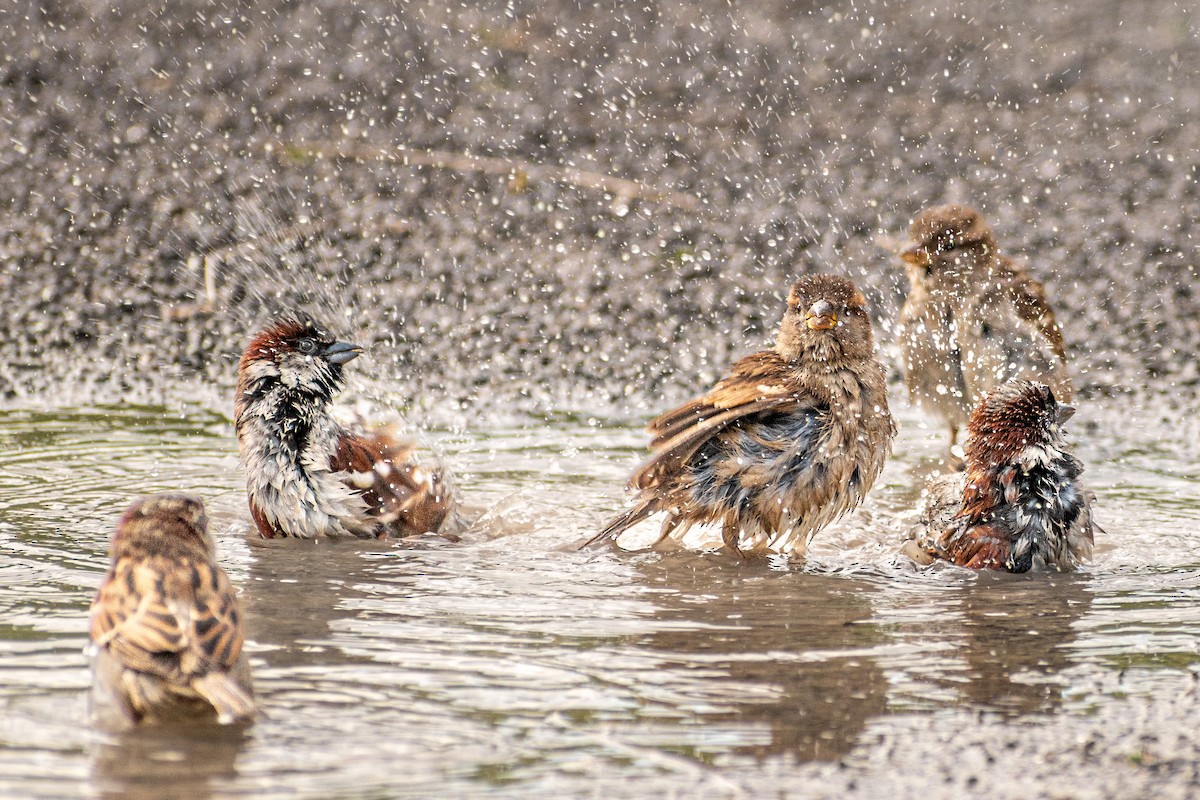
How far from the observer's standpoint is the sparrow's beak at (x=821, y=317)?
6.23 meters

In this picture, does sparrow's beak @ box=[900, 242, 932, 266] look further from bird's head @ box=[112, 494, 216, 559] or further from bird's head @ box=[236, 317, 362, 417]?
bird's head @ box=[112, 494, 216, 559]

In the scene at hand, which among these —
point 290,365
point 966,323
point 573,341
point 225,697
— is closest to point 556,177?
point 573,341

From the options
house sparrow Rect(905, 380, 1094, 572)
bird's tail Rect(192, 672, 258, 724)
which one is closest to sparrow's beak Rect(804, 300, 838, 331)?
house sparrow Rect(905, 380, 1094, 572)

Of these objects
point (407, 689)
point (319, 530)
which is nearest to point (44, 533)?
point (319, 530)

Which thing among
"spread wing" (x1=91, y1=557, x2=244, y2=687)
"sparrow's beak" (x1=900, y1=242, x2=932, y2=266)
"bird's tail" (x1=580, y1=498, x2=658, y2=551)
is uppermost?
"sparrow's beak" (x1=900, y1=242, x2=932, y2=266)

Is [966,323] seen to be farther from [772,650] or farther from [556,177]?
[556,177]

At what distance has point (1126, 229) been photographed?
34.4 ft

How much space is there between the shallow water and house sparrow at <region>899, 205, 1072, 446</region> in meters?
0.76

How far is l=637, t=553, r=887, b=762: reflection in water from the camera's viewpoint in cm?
405

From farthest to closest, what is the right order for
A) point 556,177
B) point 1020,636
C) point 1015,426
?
point 556,177 < point 1015,426 < point 1020,636

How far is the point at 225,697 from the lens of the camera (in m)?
3.85

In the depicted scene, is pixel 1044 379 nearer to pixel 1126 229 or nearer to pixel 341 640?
pixel 1126 229

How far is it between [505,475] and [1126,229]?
17.1 ft

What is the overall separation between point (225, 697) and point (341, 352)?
291cm
